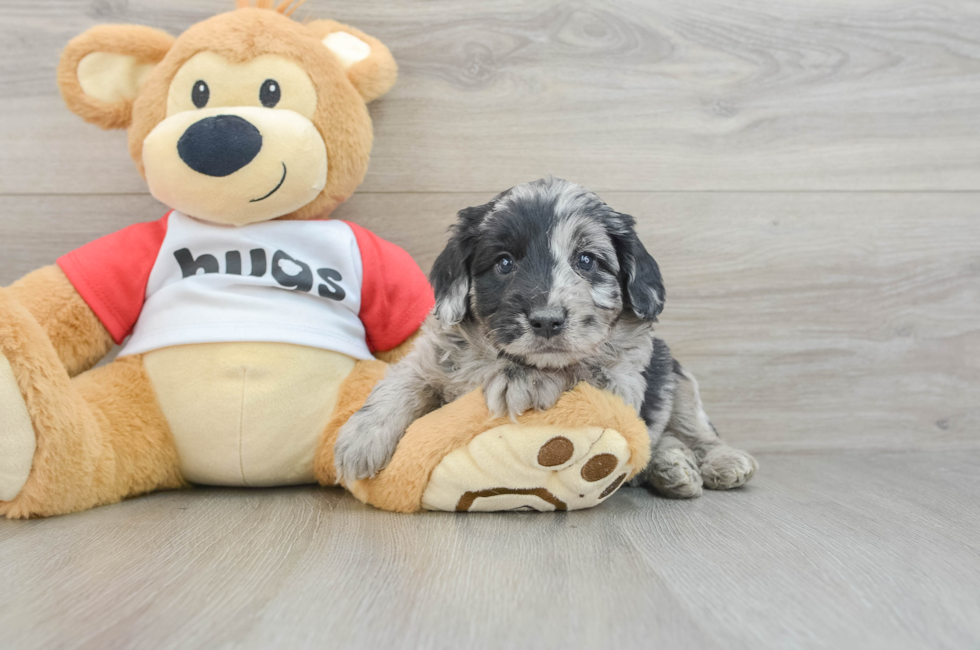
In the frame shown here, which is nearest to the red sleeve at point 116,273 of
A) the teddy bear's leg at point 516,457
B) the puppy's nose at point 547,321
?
Answer: the teddy bear's leg at point 516,457

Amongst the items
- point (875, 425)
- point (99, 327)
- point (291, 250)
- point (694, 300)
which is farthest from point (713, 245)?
point (99, 327)

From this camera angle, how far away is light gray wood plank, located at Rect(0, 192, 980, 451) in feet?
6.89

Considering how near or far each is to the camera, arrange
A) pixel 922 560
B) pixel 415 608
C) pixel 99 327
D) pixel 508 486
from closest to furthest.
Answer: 1. pixel 415 608
2. pixel 922 560
3. pixel 508 486
4. pixel 99 327

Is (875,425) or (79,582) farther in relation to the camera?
(875,425)

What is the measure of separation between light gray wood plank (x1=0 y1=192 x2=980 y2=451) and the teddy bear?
34.2 inches

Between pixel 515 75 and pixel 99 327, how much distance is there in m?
1.34

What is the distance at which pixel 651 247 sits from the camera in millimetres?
2090

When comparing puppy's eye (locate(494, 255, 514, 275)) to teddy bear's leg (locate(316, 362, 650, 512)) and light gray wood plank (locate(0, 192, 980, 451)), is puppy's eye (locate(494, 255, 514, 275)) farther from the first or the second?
light gray wood plank (locate(0, 192, 980, 451))

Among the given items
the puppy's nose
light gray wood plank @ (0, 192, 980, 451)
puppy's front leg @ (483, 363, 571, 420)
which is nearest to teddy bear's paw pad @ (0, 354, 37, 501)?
puppy's front leg @ (483, 363, 571, 420)

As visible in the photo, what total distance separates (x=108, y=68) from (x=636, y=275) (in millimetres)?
1416

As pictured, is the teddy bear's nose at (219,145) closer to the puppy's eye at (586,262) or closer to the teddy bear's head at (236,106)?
the teddy bear's head at (236,106)

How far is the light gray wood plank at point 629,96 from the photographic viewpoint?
195 centimetres

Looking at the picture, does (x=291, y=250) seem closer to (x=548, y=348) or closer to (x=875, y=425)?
(x=548, y=348)

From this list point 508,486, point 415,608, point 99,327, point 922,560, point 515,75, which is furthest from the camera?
point 515,75
